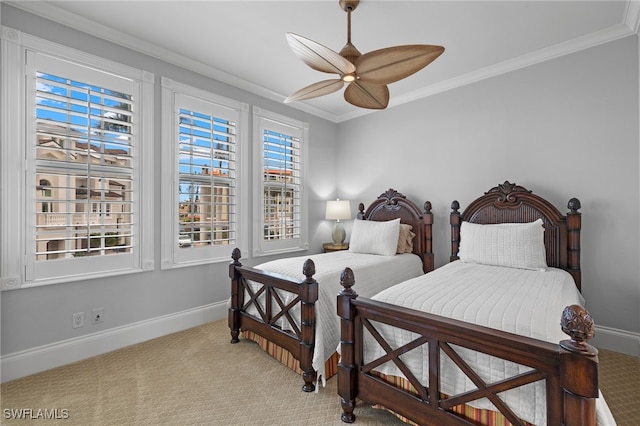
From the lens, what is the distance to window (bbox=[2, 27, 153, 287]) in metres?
2.23

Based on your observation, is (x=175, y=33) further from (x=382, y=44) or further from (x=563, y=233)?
(x=563, y=233)

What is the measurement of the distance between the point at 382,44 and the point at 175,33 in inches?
74.3

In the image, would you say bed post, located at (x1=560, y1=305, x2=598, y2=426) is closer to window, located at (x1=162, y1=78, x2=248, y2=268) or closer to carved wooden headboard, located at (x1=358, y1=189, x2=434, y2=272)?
carved wooden headboard, located at (x1=358, y1=189, x2=434, y2=272)

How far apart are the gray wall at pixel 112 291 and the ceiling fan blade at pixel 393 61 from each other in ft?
6.80

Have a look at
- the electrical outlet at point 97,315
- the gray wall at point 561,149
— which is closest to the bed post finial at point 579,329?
the gray wall at point 561,149

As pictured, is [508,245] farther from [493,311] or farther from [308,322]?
[308,322]

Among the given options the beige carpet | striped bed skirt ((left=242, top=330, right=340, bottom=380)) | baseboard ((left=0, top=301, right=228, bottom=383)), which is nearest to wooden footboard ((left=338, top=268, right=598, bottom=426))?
the beige carpet

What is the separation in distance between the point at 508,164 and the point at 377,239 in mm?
1593

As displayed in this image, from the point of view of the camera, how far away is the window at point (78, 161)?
7.31ft

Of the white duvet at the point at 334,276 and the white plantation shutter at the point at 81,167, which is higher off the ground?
the white plantation shutter at the point at 81,167

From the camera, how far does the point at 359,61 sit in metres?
1.95

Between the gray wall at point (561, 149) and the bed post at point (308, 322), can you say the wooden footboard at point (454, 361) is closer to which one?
the bed post at point (308, 322)
